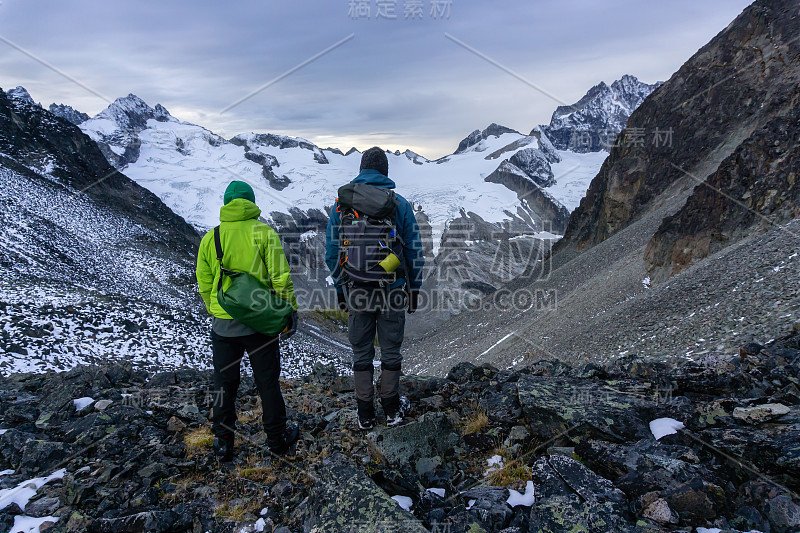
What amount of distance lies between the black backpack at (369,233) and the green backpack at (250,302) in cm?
98

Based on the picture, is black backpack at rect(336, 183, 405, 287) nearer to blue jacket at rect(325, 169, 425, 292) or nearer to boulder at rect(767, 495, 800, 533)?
blue jacket at rect(325, 169, 425, 292)

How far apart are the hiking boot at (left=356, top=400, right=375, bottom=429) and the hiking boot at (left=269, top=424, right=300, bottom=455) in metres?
0.84

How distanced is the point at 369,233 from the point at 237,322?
1.82 meters

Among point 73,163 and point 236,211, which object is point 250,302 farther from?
point 73,163

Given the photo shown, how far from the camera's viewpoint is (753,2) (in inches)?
1716

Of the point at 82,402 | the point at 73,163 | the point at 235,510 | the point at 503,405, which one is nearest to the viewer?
the point at 235,510

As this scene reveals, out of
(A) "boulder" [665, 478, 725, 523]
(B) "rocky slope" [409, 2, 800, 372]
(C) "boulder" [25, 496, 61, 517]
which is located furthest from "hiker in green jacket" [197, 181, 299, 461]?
(B) "rocky slope" [409, 2, 800, 372]

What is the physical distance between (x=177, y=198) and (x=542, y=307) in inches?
7783

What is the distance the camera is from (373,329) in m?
5.57

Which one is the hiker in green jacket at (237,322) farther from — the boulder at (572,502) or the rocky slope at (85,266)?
the rocky slope at (85,266)

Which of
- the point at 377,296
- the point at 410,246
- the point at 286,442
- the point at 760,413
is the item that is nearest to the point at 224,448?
the point at 286,442

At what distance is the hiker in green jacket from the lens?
4859 mm

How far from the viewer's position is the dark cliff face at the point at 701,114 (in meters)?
39.1

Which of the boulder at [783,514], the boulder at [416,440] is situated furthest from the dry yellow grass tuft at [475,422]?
the boulder at [783,514]
